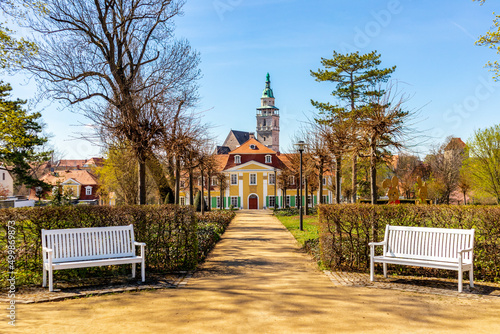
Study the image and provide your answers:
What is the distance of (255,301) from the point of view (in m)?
6.05

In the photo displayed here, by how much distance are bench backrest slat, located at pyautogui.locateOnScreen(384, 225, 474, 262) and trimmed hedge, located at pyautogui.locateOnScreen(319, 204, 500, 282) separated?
45cm

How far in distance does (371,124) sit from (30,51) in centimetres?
1050

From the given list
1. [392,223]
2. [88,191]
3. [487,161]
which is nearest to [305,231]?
[392,223]

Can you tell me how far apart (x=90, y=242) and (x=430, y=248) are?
248 inches

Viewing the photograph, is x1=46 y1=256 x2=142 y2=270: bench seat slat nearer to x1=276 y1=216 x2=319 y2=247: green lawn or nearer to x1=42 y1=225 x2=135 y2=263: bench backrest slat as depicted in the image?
x1=42 y1=225 x2=135 y2=263: bench backrest slat

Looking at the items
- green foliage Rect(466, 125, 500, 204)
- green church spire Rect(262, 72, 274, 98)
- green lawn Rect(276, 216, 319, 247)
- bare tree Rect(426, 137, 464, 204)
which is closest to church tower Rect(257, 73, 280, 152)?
green church spire Rect(262, 72, 274, 98)

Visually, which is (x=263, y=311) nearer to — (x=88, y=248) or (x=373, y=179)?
(x=88, y=248)

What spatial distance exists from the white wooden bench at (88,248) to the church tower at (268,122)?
Answer: 9970cm

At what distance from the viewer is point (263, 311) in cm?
556

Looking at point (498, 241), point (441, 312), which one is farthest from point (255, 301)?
point (498, 241)

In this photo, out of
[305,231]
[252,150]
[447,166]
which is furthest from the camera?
[252,150]

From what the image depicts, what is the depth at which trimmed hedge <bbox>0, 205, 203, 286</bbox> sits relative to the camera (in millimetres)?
7398

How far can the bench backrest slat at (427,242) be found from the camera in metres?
6.95

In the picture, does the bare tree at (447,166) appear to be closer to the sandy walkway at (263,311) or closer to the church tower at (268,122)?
the sandy walkway at (263,311)
